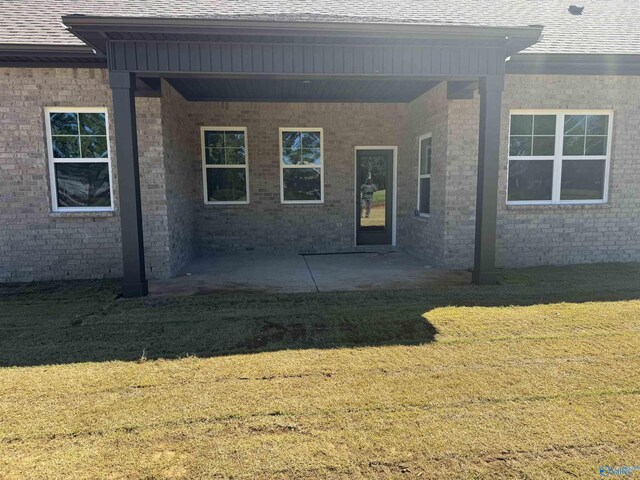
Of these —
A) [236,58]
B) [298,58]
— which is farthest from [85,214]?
[298,58]

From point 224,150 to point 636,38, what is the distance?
834 centimetres

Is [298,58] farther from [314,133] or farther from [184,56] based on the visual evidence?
[314,133]

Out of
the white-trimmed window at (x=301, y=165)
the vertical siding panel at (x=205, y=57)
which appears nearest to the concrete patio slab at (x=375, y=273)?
the white-trimmed window at (x=301, y=165)

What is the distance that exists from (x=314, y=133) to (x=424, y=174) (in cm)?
264

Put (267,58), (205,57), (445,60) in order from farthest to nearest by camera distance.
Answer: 1. (445,60)
2. (267,58)
3. (205,57)

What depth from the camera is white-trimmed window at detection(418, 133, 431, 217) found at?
832cm

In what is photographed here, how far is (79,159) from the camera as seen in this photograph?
6.76 m

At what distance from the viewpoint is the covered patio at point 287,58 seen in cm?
502

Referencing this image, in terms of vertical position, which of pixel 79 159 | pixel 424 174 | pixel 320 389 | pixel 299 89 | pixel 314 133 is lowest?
pixel 320 389

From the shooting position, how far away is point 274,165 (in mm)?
9125

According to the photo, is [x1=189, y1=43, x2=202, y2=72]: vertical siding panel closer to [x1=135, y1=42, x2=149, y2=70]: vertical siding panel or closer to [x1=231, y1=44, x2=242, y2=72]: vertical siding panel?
[x1=231, y1=44, x2=242, y2=72]: vertical siding panel

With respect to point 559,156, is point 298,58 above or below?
above

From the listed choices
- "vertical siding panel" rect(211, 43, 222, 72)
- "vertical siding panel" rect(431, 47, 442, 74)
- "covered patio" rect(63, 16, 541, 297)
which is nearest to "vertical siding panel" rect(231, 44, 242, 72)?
"covered patio" rect(63, 16, 541, 297)

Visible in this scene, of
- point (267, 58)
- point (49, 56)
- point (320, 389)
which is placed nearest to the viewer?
point (320, 389)
